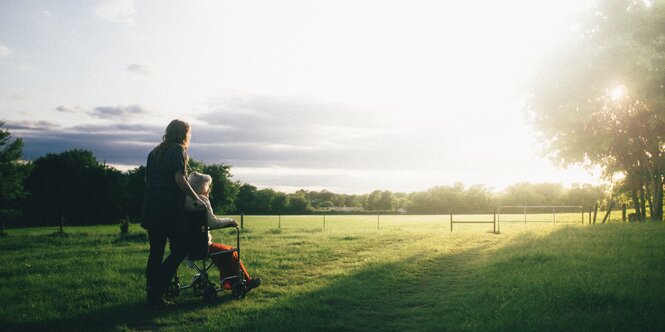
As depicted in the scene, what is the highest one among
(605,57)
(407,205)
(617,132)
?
(605,57)

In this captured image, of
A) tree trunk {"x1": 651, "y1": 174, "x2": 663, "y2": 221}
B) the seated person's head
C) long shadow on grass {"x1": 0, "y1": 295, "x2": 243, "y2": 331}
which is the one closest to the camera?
long shadow on grass {"x1": 0, "y1": 295, "x2": 243, "y2": 331}

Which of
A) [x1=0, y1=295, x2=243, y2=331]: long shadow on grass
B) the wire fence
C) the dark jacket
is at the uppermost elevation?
the dark jacket

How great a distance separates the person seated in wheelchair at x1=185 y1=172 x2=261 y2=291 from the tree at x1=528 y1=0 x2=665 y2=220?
64.0 ft

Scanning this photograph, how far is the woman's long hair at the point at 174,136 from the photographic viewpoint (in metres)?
7.12

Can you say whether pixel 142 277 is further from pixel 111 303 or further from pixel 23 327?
pixel 23 327

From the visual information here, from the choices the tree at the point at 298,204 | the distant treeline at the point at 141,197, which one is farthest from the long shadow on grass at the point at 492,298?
the tree at the point at 298,204

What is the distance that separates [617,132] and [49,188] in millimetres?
74129

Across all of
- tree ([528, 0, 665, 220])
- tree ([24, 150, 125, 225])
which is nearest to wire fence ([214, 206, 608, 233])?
tree ([528, 0, 665, 220])

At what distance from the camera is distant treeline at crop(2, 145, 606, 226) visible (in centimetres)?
5362

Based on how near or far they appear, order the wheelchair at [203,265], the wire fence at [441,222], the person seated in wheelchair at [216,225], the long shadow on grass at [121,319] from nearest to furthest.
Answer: the long shadow on grass at [121,319], the wheelchair at [203,265], the person seated in wheelchair at [216,225], the wire fence at [441,222]

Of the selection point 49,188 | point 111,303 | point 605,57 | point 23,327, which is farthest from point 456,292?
point 49,188

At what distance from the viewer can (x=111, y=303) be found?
7570mm

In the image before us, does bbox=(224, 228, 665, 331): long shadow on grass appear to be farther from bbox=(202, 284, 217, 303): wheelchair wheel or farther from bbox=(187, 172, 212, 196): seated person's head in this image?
bbox=(187, 172, 212, 196): seated person's head

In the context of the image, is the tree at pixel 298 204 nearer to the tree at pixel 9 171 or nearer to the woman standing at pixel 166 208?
the tree at pixel 9 171
